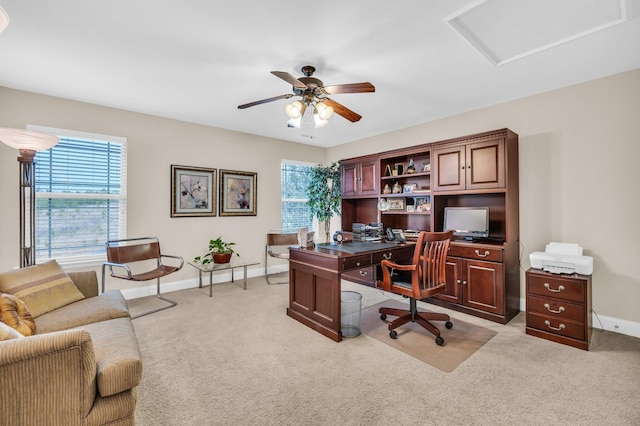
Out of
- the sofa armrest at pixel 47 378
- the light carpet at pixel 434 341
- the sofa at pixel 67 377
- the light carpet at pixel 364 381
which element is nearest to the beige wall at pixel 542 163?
the light carpet at pixel 364 381

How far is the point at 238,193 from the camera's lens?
5.01 m

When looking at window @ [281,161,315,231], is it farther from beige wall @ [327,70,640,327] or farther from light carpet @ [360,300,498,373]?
beige wall @ [327,70,640,327]

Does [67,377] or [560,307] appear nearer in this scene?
[67,377]

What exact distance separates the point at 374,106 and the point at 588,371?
333 cm

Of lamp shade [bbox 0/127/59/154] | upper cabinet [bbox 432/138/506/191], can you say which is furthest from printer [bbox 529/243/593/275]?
lamp shade [bbox 0/127/59/154]

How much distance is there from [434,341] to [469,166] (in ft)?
6.80

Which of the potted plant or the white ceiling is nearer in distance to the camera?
the white ceiling

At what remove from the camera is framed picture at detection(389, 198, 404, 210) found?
4.50 m

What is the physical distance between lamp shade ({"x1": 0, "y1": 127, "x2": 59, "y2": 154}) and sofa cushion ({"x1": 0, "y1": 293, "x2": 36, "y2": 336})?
141 cm

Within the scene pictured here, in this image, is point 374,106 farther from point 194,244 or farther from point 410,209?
point 194,244

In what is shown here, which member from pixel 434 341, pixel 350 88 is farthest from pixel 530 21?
pixel 434 341

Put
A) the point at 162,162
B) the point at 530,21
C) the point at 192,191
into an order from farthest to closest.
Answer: the point at 192,191, the point at 162,162, the point at 530,21

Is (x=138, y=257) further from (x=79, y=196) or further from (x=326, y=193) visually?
(x=326, y=193)

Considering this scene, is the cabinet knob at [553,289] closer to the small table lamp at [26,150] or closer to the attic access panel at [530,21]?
the attic access panel at [530,21]
